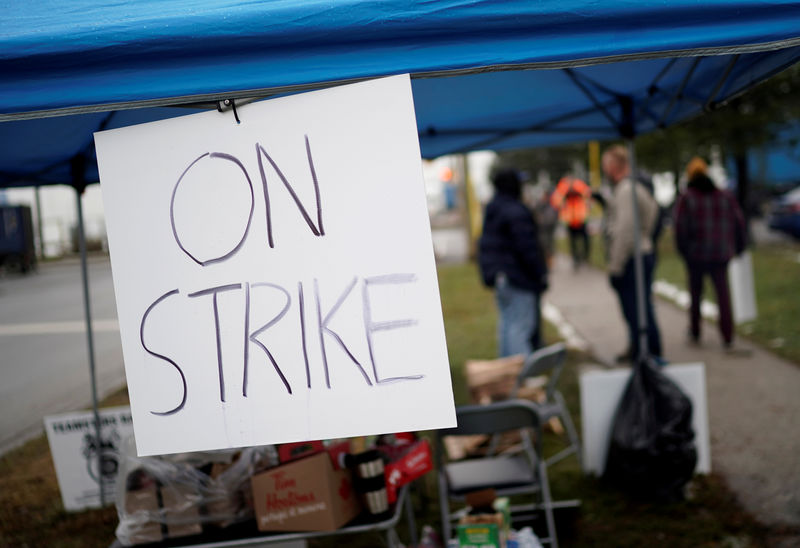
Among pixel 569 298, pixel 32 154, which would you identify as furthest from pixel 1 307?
pixel 32 154

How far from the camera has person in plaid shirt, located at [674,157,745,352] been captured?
673cm

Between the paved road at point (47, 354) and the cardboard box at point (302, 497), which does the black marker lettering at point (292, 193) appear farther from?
the paved road at point (47, 354)

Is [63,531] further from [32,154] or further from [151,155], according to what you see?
[151,155]

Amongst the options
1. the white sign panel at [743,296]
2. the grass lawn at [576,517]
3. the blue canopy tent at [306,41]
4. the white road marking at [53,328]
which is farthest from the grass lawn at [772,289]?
the white road marking at [53,328]

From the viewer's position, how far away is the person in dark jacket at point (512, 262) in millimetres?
5480

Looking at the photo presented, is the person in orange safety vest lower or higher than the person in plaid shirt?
higher

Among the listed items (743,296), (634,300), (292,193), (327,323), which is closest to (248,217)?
(292,193)

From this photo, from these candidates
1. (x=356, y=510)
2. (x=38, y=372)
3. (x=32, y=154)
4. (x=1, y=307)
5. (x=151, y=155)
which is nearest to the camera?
(x=151, y=155)

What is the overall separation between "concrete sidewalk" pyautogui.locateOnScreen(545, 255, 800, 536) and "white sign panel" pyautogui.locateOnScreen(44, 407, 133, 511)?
342cm

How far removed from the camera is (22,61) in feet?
5.47

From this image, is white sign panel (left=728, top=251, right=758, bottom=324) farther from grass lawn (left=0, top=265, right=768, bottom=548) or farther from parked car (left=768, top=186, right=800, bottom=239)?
parked car (left=768, top=186, right=800, bottom=239)

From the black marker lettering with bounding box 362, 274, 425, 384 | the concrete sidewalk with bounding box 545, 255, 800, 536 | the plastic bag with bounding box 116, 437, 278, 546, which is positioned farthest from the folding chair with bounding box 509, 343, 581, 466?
the black marker lettering with bounding box 362, 274, 425, 384

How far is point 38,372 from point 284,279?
25.5 feet

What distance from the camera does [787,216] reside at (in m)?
15.5
